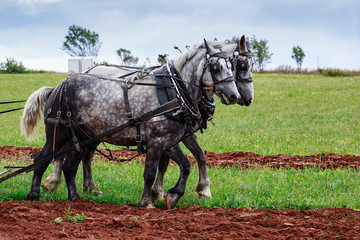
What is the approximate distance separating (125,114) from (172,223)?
5.69ft

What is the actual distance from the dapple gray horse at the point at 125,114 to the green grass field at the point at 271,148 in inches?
25.4

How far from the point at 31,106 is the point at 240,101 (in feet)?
11.3

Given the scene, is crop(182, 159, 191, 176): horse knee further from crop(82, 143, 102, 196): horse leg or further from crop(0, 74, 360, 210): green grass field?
crop(82, 143, 102, 196): horse leg

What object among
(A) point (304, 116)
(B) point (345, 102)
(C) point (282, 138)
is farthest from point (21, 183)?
(B) point (345, 102)

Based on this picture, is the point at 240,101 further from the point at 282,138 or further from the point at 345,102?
the point at 345,102

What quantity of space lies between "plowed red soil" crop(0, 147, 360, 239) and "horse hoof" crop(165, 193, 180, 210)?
0.86ft

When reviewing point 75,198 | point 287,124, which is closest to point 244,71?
point 75,198

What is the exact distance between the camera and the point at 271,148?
38.9 feet

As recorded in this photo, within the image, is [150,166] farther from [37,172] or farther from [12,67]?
[12,67]

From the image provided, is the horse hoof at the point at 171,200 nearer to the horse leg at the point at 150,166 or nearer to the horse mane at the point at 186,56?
the horse leg at the point at 150,166

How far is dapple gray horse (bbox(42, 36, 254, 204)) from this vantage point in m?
6.69

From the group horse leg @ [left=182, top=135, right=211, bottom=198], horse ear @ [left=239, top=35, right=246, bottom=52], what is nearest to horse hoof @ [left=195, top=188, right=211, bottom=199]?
horse leg @ [left=182, top=135, right=211, bottom=198]

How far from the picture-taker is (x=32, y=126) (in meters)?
7.49

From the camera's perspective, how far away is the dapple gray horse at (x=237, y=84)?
6.69 meters
